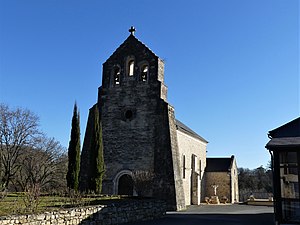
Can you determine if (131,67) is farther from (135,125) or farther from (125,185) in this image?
(125,185)

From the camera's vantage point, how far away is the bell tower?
21.8 m

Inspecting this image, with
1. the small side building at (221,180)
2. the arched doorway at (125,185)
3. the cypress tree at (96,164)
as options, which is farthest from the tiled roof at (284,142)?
the small side building at (221,180)

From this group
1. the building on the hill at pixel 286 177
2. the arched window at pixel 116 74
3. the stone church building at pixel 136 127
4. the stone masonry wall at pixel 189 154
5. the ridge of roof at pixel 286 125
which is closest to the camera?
the building on the hill at pixel 286 177

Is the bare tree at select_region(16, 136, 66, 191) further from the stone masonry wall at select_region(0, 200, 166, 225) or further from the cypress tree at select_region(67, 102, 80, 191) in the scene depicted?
the stone masonry wall at select_region(0, 200, 166, 225)

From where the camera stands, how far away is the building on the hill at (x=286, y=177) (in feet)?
39.8

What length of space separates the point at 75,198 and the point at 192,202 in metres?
17.9

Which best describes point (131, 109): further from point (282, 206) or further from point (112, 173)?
point (282, 206)

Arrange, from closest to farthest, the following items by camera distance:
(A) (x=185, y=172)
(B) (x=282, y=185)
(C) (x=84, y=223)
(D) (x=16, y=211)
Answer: (D) (x=16, y=211), (C) (x=84, y=223), (B) (x=282, y=185), (A) (x=185, y=172)

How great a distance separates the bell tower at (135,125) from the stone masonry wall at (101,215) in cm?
456

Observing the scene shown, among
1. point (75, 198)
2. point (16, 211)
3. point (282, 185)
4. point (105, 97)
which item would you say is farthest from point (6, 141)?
point (282, 185)

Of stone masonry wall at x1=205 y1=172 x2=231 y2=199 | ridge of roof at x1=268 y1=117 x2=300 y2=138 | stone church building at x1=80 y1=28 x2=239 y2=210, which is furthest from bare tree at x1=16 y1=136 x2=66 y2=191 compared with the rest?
ridge of roof at x1=268 y1=117 x2=300 y2=138

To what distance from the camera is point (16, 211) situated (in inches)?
386

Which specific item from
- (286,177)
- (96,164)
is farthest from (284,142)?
(96,164)

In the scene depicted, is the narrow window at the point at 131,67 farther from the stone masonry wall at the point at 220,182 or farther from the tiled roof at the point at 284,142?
the stone masonry wall at the point at 220,182
